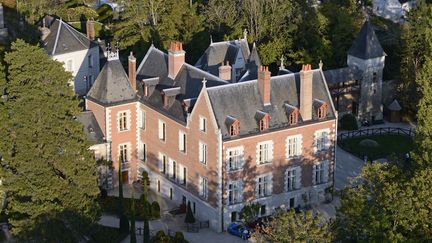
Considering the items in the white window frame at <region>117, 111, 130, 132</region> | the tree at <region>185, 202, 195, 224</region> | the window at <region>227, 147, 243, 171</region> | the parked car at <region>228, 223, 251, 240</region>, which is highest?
the white window frame at <region>117, 111, 130, 132</region>

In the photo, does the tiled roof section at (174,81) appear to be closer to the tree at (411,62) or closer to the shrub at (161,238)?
the shrub at (161,238)

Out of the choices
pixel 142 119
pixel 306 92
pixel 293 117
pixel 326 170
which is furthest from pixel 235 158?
pixel 142 119

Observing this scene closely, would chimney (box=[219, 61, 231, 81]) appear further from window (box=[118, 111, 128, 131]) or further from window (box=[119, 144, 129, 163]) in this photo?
window (box=[119, 144, 129, 163])

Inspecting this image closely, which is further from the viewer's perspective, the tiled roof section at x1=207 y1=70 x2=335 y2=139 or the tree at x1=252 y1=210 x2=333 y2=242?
the tiled roof section at x1=207 y1=70 x2=335 y2=139

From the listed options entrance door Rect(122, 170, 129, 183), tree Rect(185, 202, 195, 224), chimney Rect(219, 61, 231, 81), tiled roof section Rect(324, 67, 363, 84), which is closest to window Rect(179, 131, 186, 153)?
tree Rect(185, 202, 195, 224)

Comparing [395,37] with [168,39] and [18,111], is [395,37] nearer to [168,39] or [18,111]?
[168,39]

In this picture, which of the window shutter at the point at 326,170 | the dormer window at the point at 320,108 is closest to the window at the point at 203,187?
the window shutter at the point at 326,170

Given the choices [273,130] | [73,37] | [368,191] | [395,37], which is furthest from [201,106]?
[395,37]
